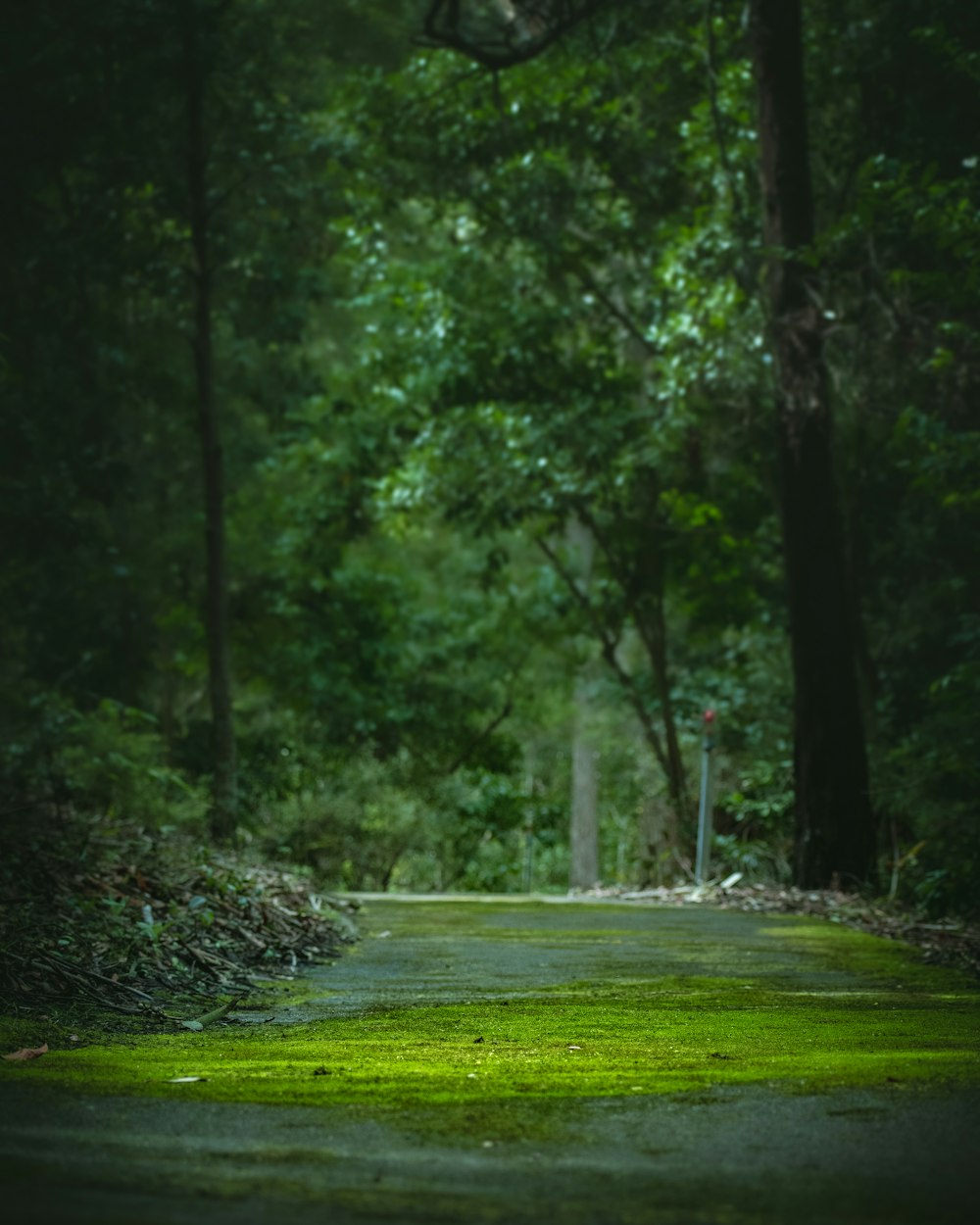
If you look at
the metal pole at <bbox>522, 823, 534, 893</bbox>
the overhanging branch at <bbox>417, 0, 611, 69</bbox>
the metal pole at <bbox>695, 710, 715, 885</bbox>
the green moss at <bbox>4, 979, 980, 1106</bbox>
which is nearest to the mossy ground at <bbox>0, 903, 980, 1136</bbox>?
the green moss at <bbox>4, 979, 980, 1106</bbox>

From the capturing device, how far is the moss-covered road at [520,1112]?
6.25 ft

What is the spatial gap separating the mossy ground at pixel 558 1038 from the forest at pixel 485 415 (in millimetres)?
2877

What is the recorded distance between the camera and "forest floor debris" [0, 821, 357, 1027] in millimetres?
3961

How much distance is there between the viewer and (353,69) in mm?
16188

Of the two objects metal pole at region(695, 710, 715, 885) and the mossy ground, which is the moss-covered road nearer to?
the mossy ground

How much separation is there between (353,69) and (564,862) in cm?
1729

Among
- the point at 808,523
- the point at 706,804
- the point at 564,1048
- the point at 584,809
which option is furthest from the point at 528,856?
the point at 564,1048

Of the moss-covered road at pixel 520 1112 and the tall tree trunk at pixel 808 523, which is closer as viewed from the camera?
the moss-covered road at pixel 520 1112

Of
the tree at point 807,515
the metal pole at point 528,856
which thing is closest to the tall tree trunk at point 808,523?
the tree at point 807,515

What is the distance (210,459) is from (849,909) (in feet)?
28.3

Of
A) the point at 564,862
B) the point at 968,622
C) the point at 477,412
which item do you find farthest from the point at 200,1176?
the point at 564,862

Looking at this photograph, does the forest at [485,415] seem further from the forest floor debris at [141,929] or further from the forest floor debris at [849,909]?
the forest floor debris at [141,929]

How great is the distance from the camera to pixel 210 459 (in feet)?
50.4

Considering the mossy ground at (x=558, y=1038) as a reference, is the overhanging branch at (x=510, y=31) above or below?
above
